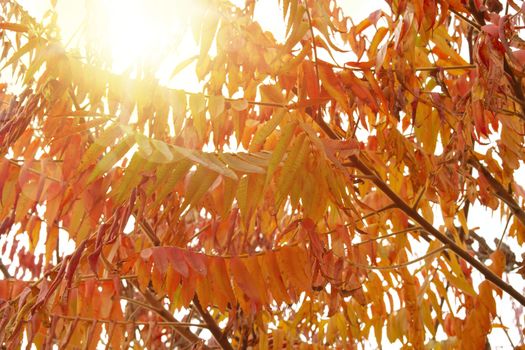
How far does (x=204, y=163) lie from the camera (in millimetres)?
1303

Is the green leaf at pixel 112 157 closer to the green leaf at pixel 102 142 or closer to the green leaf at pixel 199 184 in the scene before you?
the green leaf at pixel 102 142

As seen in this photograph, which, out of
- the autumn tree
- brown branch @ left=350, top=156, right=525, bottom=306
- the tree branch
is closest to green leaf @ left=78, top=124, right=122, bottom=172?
the autumn tree

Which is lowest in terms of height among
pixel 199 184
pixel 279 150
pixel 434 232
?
pixel 199 184

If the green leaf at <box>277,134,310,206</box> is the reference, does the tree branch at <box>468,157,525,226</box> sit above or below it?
above

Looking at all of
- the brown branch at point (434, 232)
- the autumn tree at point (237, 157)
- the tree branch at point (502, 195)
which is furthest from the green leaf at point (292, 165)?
the tree branch at point (502, 195)

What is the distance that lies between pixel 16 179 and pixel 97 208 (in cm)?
38

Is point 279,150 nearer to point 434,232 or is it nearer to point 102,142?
point 102,142

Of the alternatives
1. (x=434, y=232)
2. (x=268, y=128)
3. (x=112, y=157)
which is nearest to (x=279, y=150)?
(x=268, y=128)

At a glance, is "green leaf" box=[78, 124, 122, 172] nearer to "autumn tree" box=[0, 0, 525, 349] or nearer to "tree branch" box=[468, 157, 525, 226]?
"autumn tree" box=[0, 0, 525, 349]

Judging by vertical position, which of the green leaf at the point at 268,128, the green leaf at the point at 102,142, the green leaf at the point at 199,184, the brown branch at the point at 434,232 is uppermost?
the brown branch at the point at 434,232

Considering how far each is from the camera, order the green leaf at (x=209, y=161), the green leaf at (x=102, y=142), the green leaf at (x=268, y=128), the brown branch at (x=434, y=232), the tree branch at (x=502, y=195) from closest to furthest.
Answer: the green leaf at (x=209, y=161) → the green leaf at (x=102, y=142) → the green leaf at (x=268, y=128) → the brown branch at (x=434, y=232) → the tree branch at (x=502, y=195)

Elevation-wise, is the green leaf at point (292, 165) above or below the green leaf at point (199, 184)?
above

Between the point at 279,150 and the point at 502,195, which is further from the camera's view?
the point at 502,195

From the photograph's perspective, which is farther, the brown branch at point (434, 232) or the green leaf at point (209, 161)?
the brown branch at point (434, 232)
